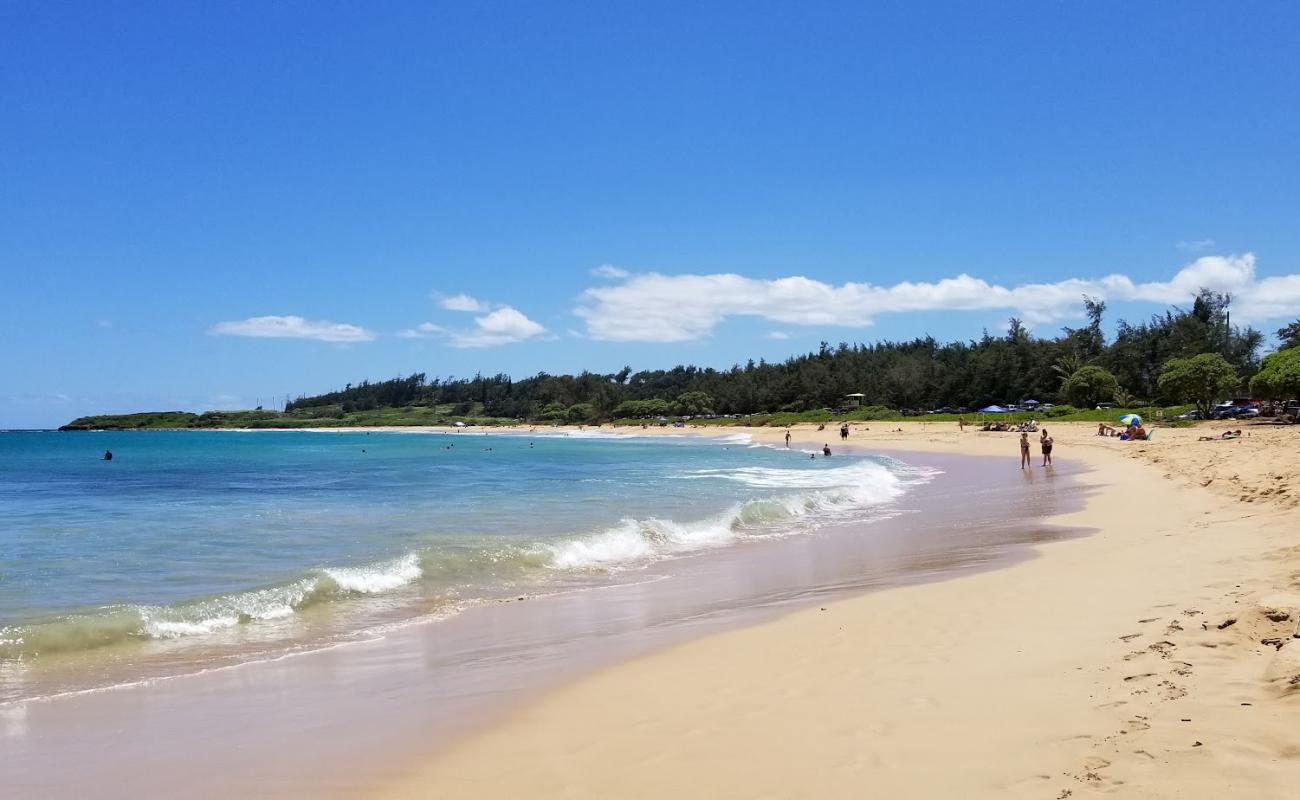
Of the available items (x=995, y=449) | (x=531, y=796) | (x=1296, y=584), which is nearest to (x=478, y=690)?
(x=531, y=796)

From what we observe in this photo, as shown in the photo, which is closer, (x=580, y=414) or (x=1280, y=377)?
(x=1280, y=377)

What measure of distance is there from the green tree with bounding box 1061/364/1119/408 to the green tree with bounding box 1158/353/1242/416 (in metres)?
18.6

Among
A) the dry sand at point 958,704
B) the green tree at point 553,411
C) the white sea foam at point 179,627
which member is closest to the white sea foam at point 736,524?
the white sea foam at point 179,627

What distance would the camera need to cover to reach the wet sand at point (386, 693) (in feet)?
16.3

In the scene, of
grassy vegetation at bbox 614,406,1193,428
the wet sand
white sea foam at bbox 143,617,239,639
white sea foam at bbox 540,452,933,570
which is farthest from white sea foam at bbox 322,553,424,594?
grassy vegetation at bbox 614,406,1193,428

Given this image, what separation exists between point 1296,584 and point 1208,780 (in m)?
4.66

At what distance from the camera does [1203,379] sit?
56.7m

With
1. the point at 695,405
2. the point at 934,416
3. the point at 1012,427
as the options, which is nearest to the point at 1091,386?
the point at 934,416

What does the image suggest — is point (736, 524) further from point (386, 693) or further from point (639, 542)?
point (386, 693)

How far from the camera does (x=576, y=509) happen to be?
2088cm

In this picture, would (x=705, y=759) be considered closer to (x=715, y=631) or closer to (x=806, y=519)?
(x=715, y=631)

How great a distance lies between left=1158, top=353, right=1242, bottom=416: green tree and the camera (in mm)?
56562

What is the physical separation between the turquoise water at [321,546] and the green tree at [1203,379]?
38.8m

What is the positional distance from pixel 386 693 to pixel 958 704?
439 centimetres
